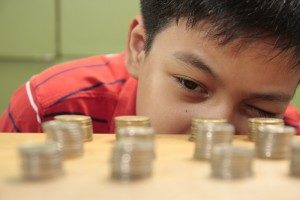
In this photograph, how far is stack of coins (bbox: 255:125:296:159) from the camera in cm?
34

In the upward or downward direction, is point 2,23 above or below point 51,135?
above

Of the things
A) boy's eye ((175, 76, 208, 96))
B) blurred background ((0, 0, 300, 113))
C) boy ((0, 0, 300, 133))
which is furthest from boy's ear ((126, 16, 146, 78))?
blurred background ((0, 0, 300, 113))

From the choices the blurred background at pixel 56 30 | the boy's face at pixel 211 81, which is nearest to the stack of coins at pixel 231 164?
the boy's face at pixel 211 81

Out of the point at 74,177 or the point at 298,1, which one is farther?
the point at 298,1

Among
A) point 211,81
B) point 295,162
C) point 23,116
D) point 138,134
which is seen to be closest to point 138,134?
→ point 138,134

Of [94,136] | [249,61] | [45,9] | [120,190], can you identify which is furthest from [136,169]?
[45,9]

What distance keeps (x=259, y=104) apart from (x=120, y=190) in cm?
40

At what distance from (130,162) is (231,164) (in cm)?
6

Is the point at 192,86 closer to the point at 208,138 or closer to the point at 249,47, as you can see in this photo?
the point at 249,47

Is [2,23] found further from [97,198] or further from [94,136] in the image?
[97,198]

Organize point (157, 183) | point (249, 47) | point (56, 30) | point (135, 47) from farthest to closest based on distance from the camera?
point (56, 30)
point (135, 47)
point (249, 47)
point (157, 183)

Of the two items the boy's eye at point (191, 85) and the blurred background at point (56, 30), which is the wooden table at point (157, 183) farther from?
the blurred background at point (56, 30)

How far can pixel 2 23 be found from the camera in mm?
1729

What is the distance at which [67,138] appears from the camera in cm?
33
